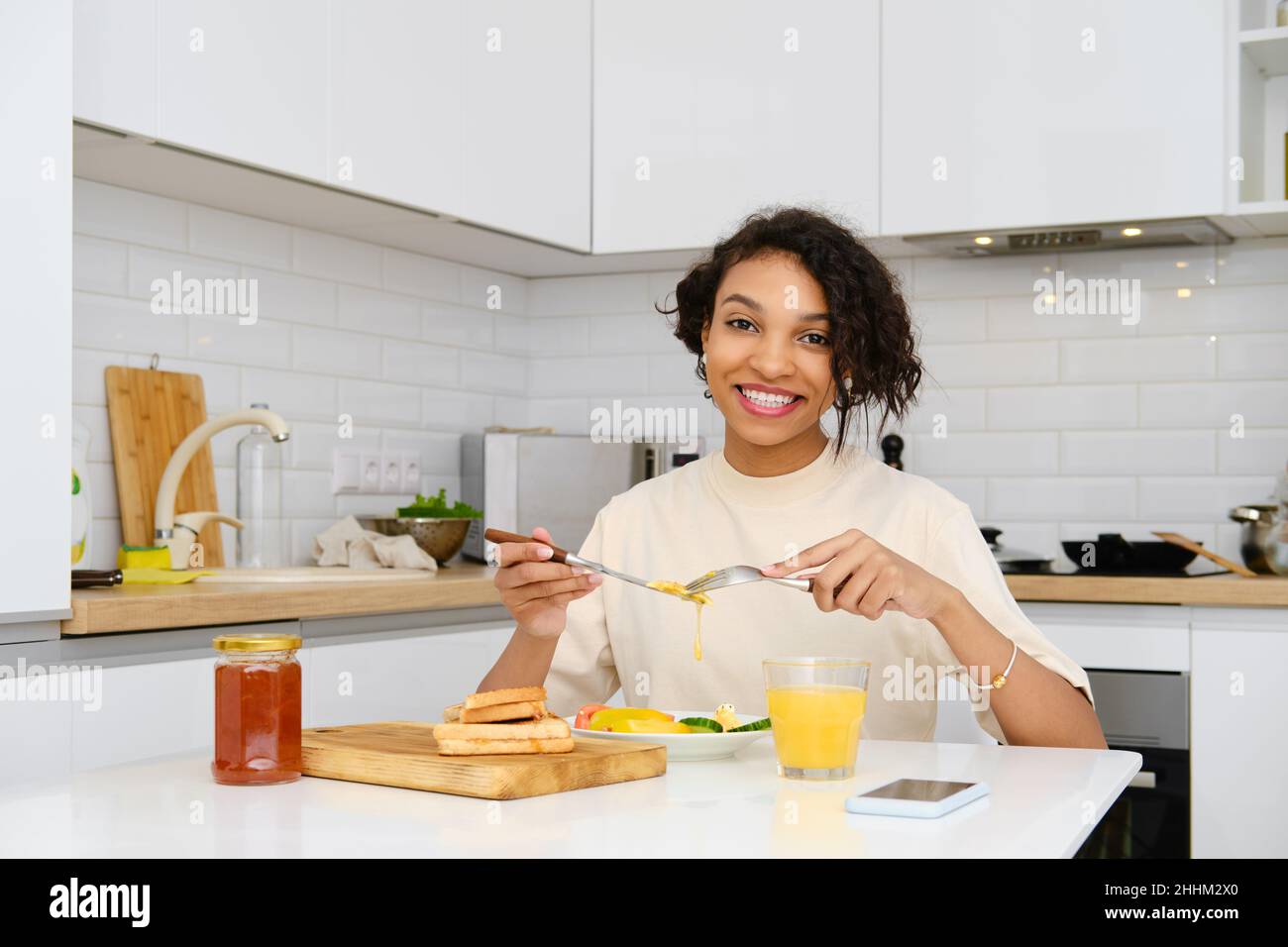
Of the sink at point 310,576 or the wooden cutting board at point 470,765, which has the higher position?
the sink at point 310,576

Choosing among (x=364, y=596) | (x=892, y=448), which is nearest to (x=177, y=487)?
(x=364, y=596)

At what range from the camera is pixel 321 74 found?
281 cm

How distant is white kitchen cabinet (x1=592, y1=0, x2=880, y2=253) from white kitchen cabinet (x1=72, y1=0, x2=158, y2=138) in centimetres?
140

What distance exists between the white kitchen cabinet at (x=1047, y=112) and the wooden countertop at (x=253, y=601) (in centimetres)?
136

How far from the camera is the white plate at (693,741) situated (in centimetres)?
131

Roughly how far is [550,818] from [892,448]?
258 cm

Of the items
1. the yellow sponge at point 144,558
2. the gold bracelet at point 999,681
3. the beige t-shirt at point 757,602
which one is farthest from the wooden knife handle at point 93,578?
the gold bracelet at point 999,681

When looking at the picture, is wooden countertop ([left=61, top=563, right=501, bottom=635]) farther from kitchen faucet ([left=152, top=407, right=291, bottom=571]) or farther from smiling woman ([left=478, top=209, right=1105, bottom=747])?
smiling woman ([left=478, top=209, right=1105, bottom=747])

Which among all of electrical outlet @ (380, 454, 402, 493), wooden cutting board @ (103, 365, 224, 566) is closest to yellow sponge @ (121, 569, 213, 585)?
wooden cutting board @ (103, 365, 224, 566)

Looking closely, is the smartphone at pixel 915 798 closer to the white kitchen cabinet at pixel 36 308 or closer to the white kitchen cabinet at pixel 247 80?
the white kitchen cabinet at pixel 36 308

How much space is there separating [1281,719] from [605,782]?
76.9 inches

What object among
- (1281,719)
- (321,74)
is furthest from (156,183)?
(1281,719)

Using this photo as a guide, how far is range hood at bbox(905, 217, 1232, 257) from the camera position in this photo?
315 cm

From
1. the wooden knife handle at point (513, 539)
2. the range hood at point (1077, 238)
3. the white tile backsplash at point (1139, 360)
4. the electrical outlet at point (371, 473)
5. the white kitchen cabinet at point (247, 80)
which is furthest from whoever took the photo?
the electrical outlet at point (371, 473)
